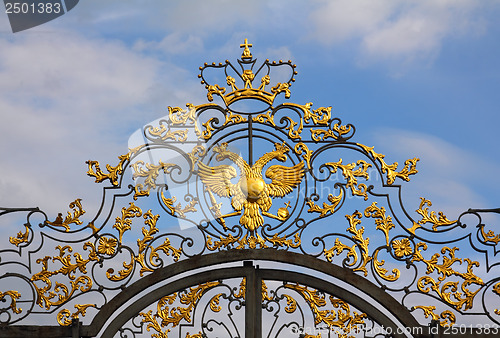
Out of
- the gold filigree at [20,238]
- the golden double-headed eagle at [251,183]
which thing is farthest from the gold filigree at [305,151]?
the gold filigree at [20,238]

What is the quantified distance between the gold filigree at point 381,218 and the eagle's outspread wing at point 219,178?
863 millimetres

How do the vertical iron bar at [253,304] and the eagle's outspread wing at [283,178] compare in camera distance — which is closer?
the vertical iron bar at [253,304]

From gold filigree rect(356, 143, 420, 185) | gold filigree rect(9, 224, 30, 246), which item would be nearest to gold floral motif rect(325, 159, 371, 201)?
gold filigree rect(356, 143, 420, 185)

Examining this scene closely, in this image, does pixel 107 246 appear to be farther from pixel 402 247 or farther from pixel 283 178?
pixel 402 247

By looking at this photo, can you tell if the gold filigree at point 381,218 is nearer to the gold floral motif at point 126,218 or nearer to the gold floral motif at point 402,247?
the gold floral motif at point 402,247

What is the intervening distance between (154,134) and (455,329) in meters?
2.24

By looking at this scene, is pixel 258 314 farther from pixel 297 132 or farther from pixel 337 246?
pixel 297 132

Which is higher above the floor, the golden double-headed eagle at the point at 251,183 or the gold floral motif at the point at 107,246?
the golden double-headed eagle at the point at 251,183

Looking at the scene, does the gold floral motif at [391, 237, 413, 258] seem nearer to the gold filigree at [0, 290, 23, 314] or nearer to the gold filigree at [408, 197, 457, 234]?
the gold filigree at [408, 197, 457, 234]

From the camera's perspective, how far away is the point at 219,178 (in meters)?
5.20

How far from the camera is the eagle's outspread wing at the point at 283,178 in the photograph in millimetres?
5180

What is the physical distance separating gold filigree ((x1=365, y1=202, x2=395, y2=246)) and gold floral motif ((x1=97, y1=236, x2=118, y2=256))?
1.60 m

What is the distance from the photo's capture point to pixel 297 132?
5.27 meters

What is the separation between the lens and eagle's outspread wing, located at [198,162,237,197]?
5180mm
